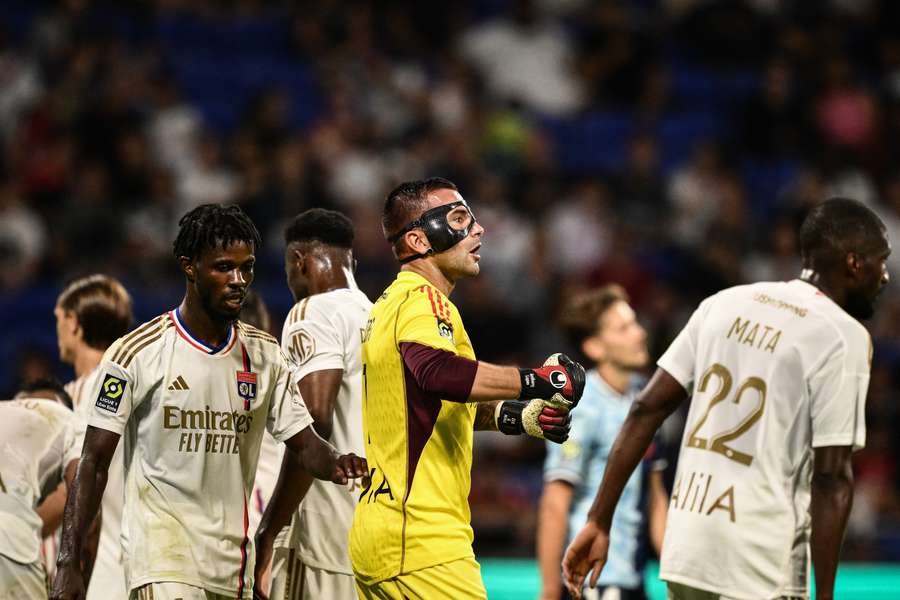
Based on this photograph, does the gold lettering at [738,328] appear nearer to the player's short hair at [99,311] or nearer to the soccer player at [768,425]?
the soccer player at [768,425]

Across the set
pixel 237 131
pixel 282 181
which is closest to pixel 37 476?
pixel 282 181

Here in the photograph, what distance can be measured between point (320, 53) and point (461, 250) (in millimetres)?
10569

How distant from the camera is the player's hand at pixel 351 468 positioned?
487cm

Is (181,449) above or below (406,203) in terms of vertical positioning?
below

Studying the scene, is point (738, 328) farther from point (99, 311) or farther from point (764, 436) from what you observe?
point (99, 311)

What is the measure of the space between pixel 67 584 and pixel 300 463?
1007 mm

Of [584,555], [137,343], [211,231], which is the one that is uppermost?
[211,231]

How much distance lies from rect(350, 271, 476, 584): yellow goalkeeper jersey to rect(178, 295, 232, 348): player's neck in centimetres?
63

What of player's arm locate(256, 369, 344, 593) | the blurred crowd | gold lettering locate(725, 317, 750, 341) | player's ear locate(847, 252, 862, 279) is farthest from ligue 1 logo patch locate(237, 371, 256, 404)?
the blurred crowd

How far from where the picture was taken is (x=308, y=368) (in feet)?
18.9

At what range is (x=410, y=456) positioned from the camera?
486 cm

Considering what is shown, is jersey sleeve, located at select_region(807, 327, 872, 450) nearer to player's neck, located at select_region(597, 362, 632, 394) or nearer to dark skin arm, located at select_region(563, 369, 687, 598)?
dark skin arm, located at select_region(563, 369, 687, 598)

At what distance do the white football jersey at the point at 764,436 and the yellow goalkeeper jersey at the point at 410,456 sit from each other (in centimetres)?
88

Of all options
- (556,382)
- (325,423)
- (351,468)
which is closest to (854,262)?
(556,382)
